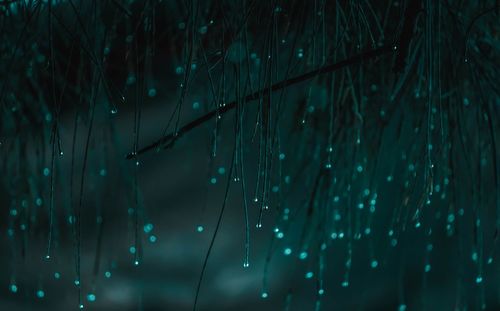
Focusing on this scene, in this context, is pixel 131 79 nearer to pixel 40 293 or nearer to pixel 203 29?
pixel 203 29

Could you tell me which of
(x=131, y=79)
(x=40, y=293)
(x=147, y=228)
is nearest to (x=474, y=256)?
(x=147, y=228)

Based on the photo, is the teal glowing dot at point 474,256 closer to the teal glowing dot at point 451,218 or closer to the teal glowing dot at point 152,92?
the teal glowing dot at point 451,218

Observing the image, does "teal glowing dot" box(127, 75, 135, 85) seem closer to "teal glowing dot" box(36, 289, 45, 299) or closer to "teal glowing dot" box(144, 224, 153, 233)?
"teal glowing dot" box(144, 224, 153, 233)

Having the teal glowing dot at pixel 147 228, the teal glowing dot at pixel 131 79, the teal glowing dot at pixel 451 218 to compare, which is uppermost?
the teal glowing dot at pixel 131 79

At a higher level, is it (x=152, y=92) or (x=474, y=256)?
(x=152, y=92)

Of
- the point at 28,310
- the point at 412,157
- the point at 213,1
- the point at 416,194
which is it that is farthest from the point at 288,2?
the point at 28,310

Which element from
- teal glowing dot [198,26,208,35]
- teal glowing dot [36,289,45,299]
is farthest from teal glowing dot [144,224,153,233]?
teal glowing dot [198,26,208,35]

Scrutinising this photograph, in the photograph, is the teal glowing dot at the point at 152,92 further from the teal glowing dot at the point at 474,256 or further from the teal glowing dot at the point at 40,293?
the teal glowing dot at the point at 474,256

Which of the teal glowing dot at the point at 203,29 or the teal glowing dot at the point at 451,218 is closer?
the teal glowing dot at the point at 203,29

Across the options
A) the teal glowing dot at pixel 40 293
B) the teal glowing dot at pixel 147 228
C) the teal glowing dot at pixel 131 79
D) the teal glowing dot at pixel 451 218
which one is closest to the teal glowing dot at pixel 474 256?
the teal glowing dot at pixel 451 218

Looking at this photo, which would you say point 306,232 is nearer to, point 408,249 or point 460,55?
point 408,249

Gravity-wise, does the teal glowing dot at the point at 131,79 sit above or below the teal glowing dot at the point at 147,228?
above
